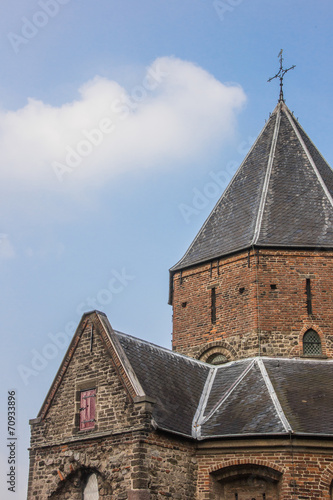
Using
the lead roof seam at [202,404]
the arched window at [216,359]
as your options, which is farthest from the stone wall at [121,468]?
the arched window at [216,359]

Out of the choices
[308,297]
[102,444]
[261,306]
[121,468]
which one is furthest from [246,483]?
[308,297]

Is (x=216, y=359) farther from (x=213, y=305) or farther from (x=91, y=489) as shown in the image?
(x=91, y=489)

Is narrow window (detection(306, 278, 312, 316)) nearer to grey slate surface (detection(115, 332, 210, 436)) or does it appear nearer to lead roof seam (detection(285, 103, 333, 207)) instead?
lead roof seam (detection(285, 103, 333, 207))

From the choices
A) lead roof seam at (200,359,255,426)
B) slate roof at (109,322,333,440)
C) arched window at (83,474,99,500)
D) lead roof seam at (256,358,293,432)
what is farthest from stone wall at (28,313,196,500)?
lead roof seam at (256,358,293,432)

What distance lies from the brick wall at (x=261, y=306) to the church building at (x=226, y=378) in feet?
0.12

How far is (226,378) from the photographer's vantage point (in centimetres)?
2042

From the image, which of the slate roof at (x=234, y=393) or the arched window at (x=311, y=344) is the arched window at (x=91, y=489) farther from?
the arched window at (x=311, y=344)

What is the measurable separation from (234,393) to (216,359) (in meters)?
3.06

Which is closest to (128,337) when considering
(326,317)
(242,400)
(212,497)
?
(242,400)

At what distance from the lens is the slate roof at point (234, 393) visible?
1728cm

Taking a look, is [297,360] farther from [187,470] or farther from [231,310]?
[187,470]

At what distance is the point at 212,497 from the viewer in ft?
56.7

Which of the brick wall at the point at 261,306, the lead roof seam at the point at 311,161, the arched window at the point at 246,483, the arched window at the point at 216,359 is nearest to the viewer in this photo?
the arched window at the point at 246,483

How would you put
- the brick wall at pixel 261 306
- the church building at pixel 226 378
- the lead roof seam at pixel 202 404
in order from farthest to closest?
the brick wall at pixel 261 306, the lead roof seam at pixel 202 404, the church building at pixel 226 378
